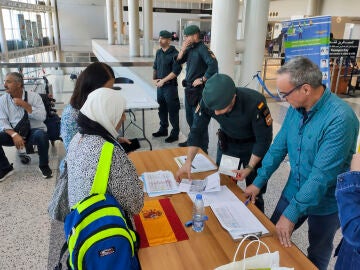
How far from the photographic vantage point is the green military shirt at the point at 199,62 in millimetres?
3545

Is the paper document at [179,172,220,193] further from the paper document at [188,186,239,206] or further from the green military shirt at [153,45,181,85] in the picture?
the green military shirt at [153,45,181,85]

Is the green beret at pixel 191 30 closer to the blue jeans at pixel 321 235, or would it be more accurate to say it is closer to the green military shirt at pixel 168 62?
the green military shirt at pixel 168 62

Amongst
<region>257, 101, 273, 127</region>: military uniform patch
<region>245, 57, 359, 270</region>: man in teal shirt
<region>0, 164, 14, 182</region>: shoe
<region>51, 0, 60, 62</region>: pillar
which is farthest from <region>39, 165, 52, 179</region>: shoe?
<region>51, 0, 60, 62</region>: pillar

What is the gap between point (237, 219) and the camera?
56.7 inches

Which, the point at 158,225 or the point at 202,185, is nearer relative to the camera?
the point at 158,225

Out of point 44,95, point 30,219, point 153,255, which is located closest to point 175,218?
point 153,255

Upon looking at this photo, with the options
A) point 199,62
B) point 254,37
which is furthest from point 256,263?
point 254,37

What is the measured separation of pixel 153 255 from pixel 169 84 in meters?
3.19

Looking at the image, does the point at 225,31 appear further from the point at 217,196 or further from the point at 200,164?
the point at 217,196

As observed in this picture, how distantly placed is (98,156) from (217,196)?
0.78 m

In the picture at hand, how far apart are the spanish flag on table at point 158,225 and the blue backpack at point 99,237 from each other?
0.21m

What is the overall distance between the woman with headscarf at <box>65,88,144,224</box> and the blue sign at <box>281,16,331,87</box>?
3.50 m

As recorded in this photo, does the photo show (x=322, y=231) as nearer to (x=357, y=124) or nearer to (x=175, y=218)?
(x=357, y=124)

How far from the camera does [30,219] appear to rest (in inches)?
96.6
